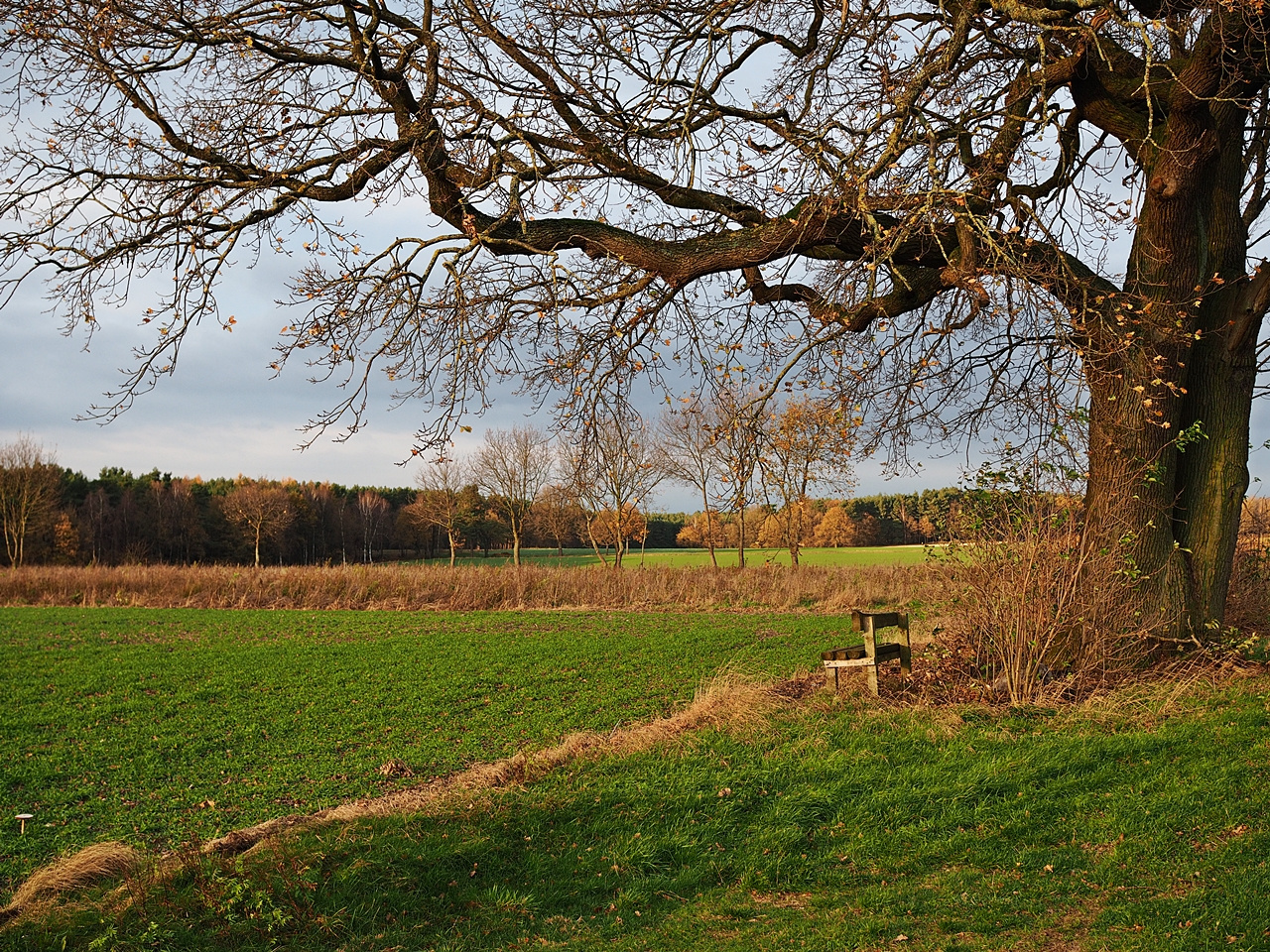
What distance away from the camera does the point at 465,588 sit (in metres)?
27.6

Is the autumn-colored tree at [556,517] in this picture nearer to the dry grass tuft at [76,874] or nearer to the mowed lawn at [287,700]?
the mowed lawn at [287,700]

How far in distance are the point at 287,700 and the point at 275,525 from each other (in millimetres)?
51452

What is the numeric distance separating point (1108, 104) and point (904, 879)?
8.19 m

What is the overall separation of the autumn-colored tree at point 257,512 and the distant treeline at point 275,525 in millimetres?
91

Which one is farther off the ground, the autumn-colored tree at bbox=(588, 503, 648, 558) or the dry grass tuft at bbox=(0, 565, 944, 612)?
the autumn-colored tree at bbox=(588, 503, 648, 558)

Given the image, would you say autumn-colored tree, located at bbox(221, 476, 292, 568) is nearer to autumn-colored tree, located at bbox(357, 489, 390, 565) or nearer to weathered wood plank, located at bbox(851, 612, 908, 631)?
autumn-colored tree, located at bbox(357, 489, 390, 565)

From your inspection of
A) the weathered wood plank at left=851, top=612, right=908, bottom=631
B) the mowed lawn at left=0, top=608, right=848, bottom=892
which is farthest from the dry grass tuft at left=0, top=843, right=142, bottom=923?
the weathered wood plank at left=851, top=612, right=908, bottom=631

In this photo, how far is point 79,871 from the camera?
5.16 metres

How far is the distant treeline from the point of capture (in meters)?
46.6

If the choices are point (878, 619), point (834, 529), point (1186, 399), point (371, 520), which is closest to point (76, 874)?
point (878, 619)

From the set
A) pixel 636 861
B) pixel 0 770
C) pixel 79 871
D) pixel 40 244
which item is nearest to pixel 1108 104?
pixel 636 861

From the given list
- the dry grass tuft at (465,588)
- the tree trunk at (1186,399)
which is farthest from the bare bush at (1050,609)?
the dry grass tuft at (465,588)

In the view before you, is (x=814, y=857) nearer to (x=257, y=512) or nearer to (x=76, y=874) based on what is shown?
(x=76, y=874)

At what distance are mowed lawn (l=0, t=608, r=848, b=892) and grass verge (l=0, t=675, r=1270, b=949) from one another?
107 inches
